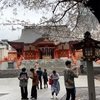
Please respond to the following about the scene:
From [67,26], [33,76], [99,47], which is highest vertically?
[67,26]

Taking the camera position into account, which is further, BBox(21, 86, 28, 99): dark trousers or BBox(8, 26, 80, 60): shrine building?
BBox(8, 26, 80, 60): shrine building

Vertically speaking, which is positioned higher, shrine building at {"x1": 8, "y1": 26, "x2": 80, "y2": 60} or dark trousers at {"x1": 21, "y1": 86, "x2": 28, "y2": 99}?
shrine building at {"x1": 8, "y1": 26, "x2": 80, "y2": 60}

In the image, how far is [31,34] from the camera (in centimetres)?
5622

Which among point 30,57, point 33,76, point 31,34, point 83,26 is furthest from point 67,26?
point 31,34

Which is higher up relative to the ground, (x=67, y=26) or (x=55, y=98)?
(x=67, y=26)

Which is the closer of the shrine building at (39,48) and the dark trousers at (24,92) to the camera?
the dark trousers at (24,92)

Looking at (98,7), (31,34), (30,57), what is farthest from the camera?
(31,34)

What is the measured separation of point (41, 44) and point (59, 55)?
3.92 metres

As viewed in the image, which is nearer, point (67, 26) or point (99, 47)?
point (99, 47)

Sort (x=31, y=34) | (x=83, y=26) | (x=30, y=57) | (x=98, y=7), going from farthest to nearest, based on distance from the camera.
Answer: (x=31, y=34) < (x=30, y=57) < (x=83, y=26) < (x=98, y=7)

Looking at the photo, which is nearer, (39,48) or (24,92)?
(24,92)

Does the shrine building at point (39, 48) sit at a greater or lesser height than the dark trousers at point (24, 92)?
greater

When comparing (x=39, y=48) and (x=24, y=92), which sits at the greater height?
(x=39, y=48)

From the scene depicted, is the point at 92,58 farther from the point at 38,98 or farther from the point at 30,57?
the point at 30,57
